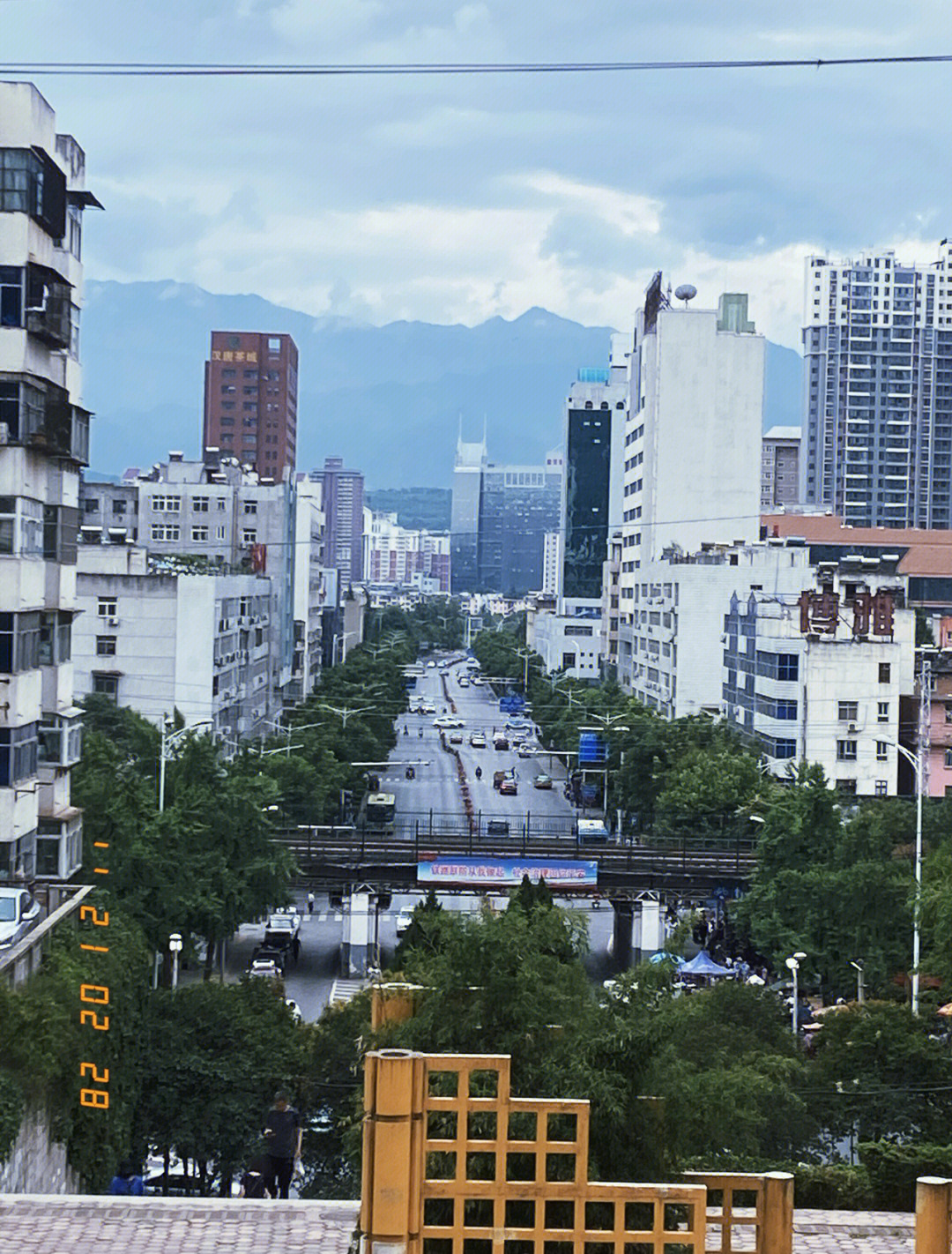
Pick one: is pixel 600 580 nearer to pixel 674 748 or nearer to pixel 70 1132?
pixel 674 748

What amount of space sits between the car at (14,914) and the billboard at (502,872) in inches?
821

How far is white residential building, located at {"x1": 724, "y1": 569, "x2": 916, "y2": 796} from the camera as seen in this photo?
5294cm

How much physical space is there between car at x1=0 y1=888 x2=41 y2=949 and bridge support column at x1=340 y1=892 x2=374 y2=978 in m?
19.8

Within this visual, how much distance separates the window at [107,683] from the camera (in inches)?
2137

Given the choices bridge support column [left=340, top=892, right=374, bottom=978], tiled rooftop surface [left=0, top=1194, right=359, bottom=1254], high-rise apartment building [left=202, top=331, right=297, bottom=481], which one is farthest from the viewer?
high-rise apartment building [left=202, top=331, right=297, bottom=481]

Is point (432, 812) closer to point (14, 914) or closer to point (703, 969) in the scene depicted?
point (703, 969)

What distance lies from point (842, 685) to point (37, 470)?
34708 millimetres

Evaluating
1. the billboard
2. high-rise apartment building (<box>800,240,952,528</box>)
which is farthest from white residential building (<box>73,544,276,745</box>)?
high-rise apartment building (<box>800,240,952,528</box>)

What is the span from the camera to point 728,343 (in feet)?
274

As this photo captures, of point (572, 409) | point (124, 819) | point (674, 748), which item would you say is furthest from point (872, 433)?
point (124, 819)

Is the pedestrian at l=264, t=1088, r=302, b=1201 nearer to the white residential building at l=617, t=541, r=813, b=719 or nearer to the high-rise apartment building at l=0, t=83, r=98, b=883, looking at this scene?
the high-rise apartment building at l=0, t=83, r=98, b=883

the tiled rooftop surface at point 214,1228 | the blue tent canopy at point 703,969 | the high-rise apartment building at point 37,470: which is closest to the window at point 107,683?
the blue tent canopy at point 703,969

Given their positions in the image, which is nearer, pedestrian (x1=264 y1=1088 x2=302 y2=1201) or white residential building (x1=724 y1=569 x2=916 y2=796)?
pedestrian (x1=264 y1=1088 x2=302 y2=1201)

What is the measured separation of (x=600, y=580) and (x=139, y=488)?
63.6 meters
